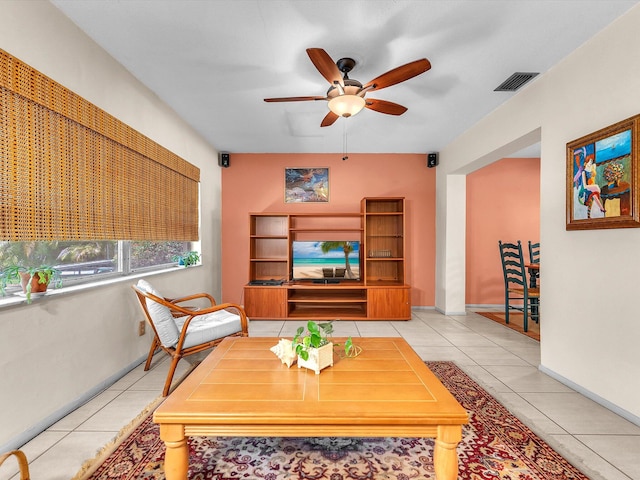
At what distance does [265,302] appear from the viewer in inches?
184

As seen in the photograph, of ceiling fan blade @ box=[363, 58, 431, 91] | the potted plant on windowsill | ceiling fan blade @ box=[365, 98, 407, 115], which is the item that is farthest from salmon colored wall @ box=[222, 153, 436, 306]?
the potted plant on windowsill

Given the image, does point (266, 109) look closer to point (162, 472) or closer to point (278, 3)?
point (278, 3)

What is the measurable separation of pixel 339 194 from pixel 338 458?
13.3 feet

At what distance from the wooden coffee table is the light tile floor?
0.75 m

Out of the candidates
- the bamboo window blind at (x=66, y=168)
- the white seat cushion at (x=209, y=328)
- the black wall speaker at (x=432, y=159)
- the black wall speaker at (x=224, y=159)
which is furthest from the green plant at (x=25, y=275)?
the black wall speaker at (x=432, y=159)

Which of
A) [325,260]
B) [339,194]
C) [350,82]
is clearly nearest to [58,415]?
[350,82]

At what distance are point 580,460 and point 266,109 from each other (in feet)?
12.4

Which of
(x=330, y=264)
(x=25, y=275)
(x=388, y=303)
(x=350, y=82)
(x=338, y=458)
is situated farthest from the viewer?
(x=330, y=264)

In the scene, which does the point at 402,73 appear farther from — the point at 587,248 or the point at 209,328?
the point at 209,328

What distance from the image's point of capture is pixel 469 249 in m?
5.45

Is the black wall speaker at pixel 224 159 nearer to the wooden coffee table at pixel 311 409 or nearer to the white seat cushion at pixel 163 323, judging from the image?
the white seat cushion at pixel 163 323

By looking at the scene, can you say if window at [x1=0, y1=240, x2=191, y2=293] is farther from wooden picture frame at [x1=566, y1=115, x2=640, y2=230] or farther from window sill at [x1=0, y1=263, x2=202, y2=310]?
wooden picture frame at [x1=566, y1=115, x2=640, y2=230]

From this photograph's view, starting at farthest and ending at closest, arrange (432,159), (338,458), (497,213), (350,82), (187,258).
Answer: (497,213) → (432,159) → (187,258) → (350,82) → (338,458)

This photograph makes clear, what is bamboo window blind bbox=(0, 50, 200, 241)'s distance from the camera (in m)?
1.70
